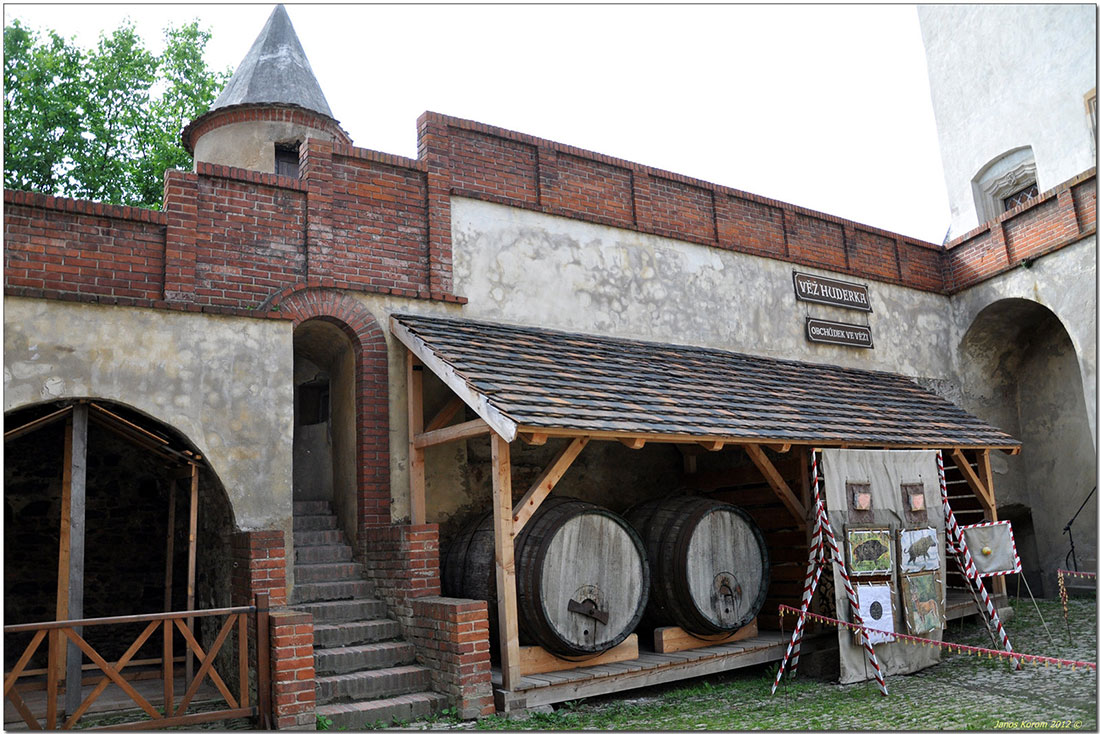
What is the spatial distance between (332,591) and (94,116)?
18.0 m

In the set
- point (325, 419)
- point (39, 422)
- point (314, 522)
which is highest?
point (325, 419)

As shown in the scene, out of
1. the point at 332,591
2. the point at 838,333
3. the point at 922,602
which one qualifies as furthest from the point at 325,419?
the point at 838,333

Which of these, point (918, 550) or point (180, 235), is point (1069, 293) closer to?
point (918, 550)

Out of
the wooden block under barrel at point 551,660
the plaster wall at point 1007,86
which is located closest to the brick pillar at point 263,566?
the wooden block under barrel at point 551,660

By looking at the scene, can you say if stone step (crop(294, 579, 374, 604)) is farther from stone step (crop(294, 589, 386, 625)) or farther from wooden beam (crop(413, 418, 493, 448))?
wooden beam (crop(413, 418, 493, 448))

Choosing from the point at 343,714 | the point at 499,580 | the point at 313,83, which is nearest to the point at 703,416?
the point at 499,580

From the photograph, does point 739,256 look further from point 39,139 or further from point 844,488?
point 39,139

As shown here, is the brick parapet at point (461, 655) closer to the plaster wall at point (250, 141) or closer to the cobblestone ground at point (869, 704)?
the cobblestone ground at point (869, 704)

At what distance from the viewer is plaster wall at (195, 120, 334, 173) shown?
1303cm

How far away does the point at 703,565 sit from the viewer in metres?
7.85

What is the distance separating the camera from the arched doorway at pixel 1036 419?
42.4 ft

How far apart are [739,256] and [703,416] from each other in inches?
171

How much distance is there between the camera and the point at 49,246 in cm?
693

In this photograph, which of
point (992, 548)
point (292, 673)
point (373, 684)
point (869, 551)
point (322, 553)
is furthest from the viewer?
point (992, 548)
